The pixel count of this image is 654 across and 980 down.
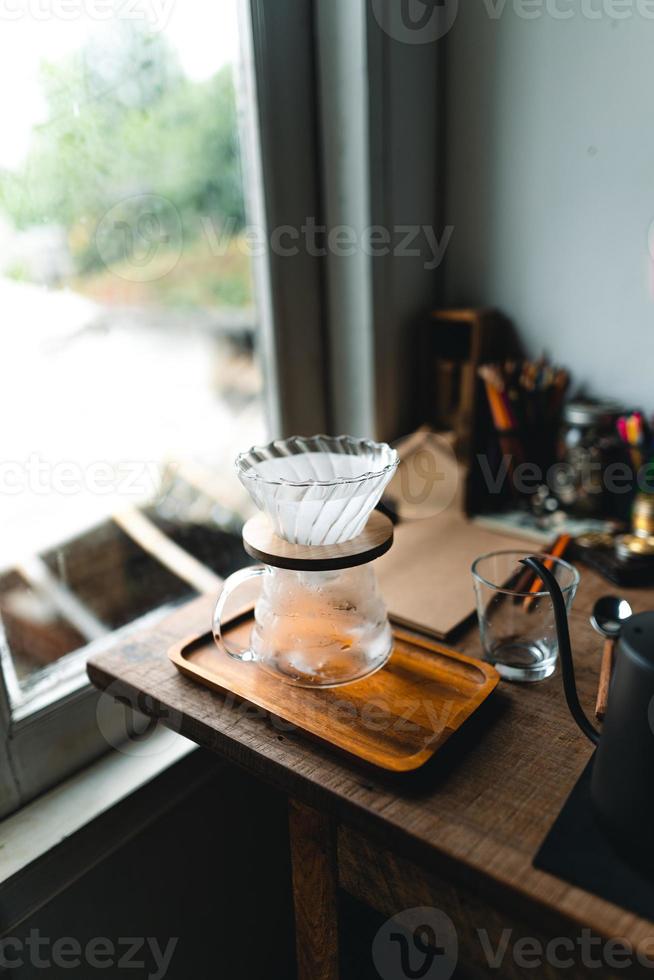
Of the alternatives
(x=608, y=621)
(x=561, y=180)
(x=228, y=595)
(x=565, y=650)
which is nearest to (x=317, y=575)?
(x=228, y=595)

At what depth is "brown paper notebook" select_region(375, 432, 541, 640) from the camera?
1037 mm

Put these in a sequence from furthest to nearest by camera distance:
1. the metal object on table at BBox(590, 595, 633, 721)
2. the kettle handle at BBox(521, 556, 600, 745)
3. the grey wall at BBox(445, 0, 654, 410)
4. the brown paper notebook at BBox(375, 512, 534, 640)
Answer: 1. the grey wall at BBox(445, 0, 654, 410)
2. the brown paper notebook at BBox(375, 512, 534, 640)
3. the metal object on table at BBox(590, 595, 633, 721)
4. the kettle handle at BBox(521, 556, 600, 745)

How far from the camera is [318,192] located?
1.31 metres

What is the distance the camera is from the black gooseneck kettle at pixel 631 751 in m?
0.61

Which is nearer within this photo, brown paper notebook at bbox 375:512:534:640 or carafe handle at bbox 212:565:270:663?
carafe handle at bbox 212:565:270:663

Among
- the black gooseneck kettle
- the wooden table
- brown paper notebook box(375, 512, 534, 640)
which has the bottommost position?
the wooden table

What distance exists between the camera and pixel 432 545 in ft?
4.08

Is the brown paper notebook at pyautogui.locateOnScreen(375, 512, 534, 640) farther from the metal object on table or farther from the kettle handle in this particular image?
the kettle handle

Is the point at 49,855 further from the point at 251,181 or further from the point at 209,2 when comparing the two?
the point at 209,2

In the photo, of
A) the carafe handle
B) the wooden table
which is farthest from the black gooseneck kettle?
the carafe handle

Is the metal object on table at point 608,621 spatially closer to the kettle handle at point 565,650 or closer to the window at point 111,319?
the kettle handle at point 565,650

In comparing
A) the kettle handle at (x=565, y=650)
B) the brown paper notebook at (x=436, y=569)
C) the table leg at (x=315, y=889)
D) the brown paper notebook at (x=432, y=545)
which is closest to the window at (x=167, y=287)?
the brown paper notebook at (x=432, y=545)

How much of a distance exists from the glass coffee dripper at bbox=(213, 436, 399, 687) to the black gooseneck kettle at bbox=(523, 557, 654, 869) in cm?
29

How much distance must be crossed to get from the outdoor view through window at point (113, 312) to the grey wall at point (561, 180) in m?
0.43
